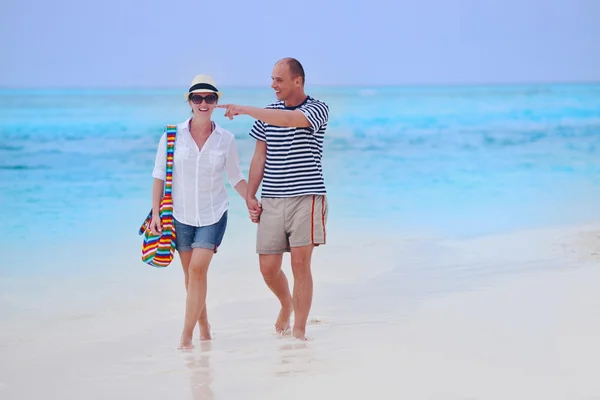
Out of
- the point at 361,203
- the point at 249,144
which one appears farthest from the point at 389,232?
the point at 249,144

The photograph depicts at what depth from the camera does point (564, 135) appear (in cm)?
1758

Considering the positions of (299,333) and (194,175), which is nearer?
(194,175)

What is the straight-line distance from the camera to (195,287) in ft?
12.2

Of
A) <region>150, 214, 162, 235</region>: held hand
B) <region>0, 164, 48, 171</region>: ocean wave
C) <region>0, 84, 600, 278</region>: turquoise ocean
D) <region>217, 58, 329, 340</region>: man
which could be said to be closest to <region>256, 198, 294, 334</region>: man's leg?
<region>217, 58, 329, 340</region>: man

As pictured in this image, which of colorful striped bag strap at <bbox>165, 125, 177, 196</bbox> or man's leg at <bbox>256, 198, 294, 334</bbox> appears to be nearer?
colorful striped bag strap at <bbox>165, 125, 177, 196</bbox>

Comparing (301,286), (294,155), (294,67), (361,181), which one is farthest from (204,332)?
(361,181)

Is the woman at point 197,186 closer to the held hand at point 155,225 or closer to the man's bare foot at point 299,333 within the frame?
the held hand at point 155,225

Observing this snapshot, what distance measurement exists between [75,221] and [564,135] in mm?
12130

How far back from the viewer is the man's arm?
3.45m

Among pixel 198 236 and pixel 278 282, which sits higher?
pixel 198 236

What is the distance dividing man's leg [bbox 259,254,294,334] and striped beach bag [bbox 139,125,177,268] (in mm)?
395

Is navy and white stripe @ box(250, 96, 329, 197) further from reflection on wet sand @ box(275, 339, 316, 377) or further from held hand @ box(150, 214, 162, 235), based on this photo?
reflection on wet sand @ box(275, 339, 316, 377)

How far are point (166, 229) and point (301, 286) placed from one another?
1.92 feet

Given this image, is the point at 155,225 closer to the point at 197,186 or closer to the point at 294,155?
the point at 197,186
